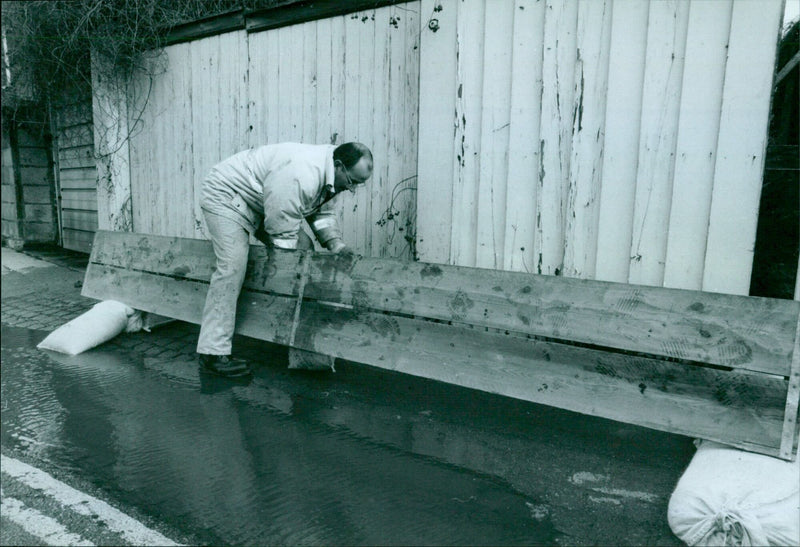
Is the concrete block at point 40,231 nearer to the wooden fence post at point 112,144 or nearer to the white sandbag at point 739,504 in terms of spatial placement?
the wooden fence post at point 112,144

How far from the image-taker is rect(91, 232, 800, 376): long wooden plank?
268 centimetres

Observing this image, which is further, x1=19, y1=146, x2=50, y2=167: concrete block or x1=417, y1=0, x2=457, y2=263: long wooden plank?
x1=19, y1=146, x2=50, y2=167: concrete block

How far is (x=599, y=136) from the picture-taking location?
12.0 feet

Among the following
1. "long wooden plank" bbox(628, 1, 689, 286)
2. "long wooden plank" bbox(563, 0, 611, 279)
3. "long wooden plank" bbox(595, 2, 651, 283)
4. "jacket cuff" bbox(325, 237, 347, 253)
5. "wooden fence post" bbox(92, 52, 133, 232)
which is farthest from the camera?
"wooden fence post" bbox(92, 52, 133, 232)

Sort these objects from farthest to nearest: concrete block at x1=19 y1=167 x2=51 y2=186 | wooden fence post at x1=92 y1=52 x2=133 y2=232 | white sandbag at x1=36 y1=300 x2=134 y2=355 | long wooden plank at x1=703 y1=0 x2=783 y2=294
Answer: concrete block at x1=19 y1=167 x2=51 y2=186 → wooden fence post at x1=92 y1=52 x2=133 y2=232 → white sandbag at x1=36 y1=300 x2=134 y2=355 → long wooden plank at x1=703 y1=0 x2=783 y2=294

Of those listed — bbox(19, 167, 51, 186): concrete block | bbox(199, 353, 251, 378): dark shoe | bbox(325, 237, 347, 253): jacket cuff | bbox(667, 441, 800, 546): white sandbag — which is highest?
bbox(19, 167, 51, 186): concrete block

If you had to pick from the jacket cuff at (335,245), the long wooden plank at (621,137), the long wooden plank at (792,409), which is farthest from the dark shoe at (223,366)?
the long wooden plank at (792,409)

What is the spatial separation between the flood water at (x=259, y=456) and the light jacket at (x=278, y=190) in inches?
43.5

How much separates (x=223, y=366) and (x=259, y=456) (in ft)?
4.57

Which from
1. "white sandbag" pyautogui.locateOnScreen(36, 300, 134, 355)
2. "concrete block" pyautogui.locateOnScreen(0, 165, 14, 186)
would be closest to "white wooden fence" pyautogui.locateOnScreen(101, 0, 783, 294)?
"white sandbag" pyautogui.locateOnScreen(36, 300, 134, 355)

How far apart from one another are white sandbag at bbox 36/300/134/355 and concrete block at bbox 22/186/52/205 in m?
6.77

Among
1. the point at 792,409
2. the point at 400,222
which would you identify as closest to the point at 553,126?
the point at 400,222

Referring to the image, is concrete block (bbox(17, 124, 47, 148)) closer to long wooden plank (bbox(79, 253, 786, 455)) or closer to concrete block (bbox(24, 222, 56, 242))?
concrete block (bbox(24, 222, 56, 242))

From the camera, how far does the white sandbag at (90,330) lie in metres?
4.77
